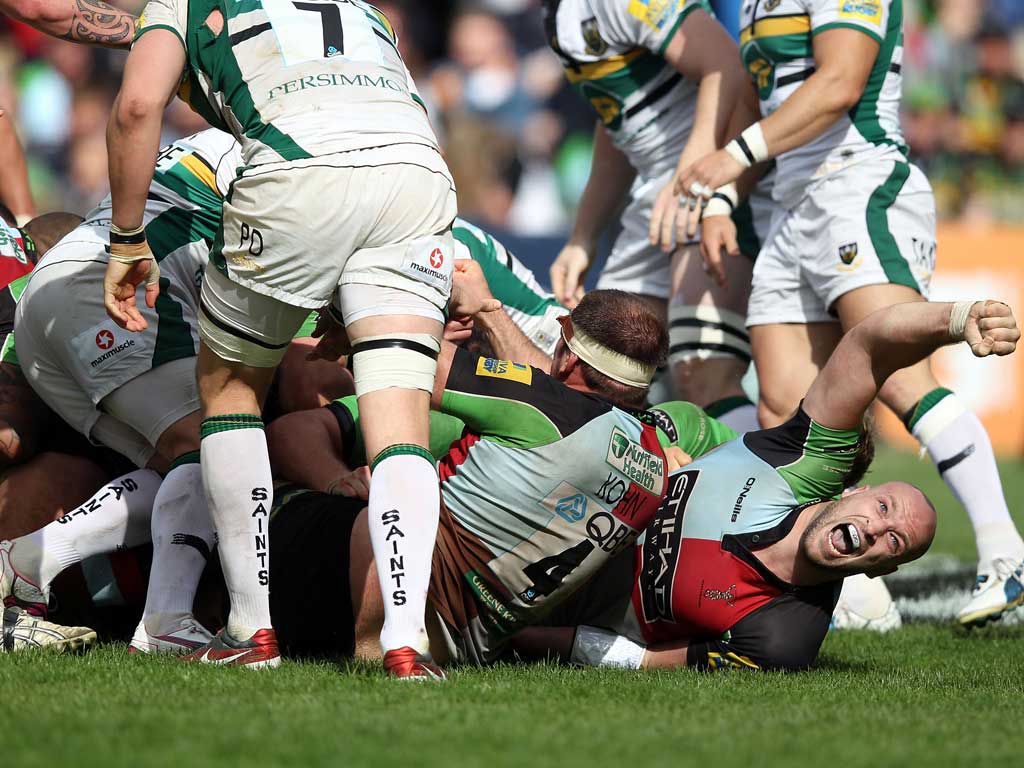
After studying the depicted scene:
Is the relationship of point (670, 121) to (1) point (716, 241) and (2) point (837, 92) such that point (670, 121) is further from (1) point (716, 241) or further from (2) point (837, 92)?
(2) point (837, 92)

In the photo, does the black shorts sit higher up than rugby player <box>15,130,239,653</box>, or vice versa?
rugby player <box>15,130,239,653</box>

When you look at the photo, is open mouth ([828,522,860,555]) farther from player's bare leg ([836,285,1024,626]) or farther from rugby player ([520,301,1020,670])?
player's bare leg ([836,285,1024,626])

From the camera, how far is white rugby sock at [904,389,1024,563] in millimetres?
4996

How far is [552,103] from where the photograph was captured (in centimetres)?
1267

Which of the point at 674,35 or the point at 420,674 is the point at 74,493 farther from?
the point at 674,35

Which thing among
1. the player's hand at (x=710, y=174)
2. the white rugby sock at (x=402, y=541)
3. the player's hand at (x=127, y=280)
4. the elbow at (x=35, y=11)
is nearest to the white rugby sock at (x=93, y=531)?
the player's hand at (x=127, y=280)

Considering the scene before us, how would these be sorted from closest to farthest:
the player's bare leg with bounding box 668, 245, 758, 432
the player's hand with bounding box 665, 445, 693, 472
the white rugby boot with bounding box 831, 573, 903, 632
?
the player's hand with bounding box 665, 445, 693, 472
the white rugby boot with bounding box 831, 573, 903, 632
the player's bare leg with bounding box 668, 245, 758, 432

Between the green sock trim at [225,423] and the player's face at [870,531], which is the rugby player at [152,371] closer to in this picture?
the green sock trim at [225,423]

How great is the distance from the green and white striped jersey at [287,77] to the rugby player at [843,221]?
1.84 meters

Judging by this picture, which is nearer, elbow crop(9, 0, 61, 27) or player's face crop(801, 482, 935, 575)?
player's face crop(801, 482, 935, 575)

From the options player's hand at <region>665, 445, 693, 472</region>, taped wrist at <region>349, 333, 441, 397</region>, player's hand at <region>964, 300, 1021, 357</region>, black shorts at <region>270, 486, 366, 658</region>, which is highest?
player's hand at <region>964, 300, 1021, 357</region>

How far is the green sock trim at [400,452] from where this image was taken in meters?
3.37

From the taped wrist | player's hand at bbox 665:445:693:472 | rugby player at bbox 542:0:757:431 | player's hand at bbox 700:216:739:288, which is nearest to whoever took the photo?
the taped wrist

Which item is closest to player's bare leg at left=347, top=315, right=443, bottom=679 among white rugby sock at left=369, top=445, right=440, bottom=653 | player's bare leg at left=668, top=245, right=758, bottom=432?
white rugby sock at left=369, top=445, right=440, bottom=653
